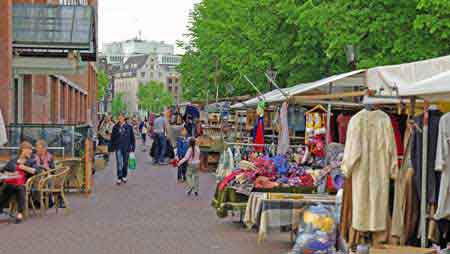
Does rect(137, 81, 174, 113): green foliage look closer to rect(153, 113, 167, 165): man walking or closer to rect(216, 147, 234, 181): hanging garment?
rect(153, 113, 167, 165): man walking

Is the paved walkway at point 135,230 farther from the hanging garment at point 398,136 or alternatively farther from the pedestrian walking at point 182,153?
the pedestrian walking at point 182,153

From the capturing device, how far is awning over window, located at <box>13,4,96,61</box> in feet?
86.7

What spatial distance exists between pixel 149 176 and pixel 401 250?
18267mm

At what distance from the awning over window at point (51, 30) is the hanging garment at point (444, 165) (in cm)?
1778

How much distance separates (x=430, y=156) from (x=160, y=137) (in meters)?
23.7

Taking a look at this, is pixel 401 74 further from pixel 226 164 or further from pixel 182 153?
pixel 182 153

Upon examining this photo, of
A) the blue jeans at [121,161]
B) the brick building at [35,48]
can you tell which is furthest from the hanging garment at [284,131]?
the brick building at [35,48]

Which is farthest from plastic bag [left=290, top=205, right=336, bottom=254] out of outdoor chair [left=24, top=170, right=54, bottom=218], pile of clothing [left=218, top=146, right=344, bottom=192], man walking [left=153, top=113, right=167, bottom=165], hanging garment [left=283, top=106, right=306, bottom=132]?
man walking [left=153, top=113, right=167, bottom=165]

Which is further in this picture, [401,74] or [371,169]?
[401,74]

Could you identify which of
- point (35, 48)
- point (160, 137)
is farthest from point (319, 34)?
point (160, 137)

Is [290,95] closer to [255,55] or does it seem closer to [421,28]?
[421,28]

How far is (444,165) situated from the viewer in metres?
9.80

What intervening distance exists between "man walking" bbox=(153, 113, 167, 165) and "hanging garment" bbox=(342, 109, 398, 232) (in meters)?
22.6

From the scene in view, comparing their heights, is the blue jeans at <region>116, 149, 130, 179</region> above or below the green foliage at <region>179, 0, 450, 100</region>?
below
